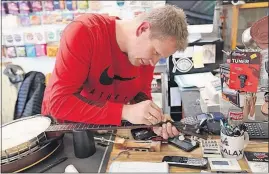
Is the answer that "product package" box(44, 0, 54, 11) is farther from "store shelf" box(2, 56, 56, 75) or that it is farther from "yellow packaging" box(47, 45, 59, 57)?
"store shelf" box(2, 56, 56, 75)

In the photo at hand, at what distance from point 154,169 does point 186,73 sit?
0.95m

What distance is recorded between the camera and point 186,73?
1.66 metres

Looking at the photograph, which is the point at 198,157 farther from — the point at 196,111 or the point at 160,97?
the point at 160,97

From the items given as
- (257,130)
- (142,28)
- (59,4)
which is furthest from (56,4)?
(257,130)

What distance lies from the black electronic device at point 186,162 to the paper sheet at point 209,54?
0.83 meters

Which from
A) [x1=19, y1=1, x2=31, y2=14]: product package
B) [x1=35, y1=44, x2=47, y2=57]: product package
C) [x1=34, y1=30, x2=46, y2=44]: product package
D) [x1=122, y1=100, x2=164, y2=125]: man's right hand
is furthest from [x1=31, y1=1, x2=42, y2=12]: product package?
[x1=122, y1=100, x2=164, y2=125]: man's right hand

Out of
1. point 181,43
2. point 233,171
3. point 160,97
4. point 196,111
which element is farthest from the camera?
point 160,97

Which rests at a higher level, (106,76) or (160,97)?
(106,76)

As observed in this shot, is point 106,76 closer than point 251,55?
No

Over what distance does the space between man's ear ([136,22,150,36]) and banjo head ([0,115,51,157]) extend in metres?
0.45

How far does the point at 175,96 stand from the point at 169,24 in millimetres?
919

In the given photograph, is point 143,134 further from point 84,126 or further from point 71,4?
point 71,4

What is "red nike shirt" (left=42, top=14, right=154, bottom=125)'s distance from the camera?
917mm

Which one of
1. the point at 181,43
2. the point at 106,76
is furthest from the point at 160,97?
the point at 181,43
